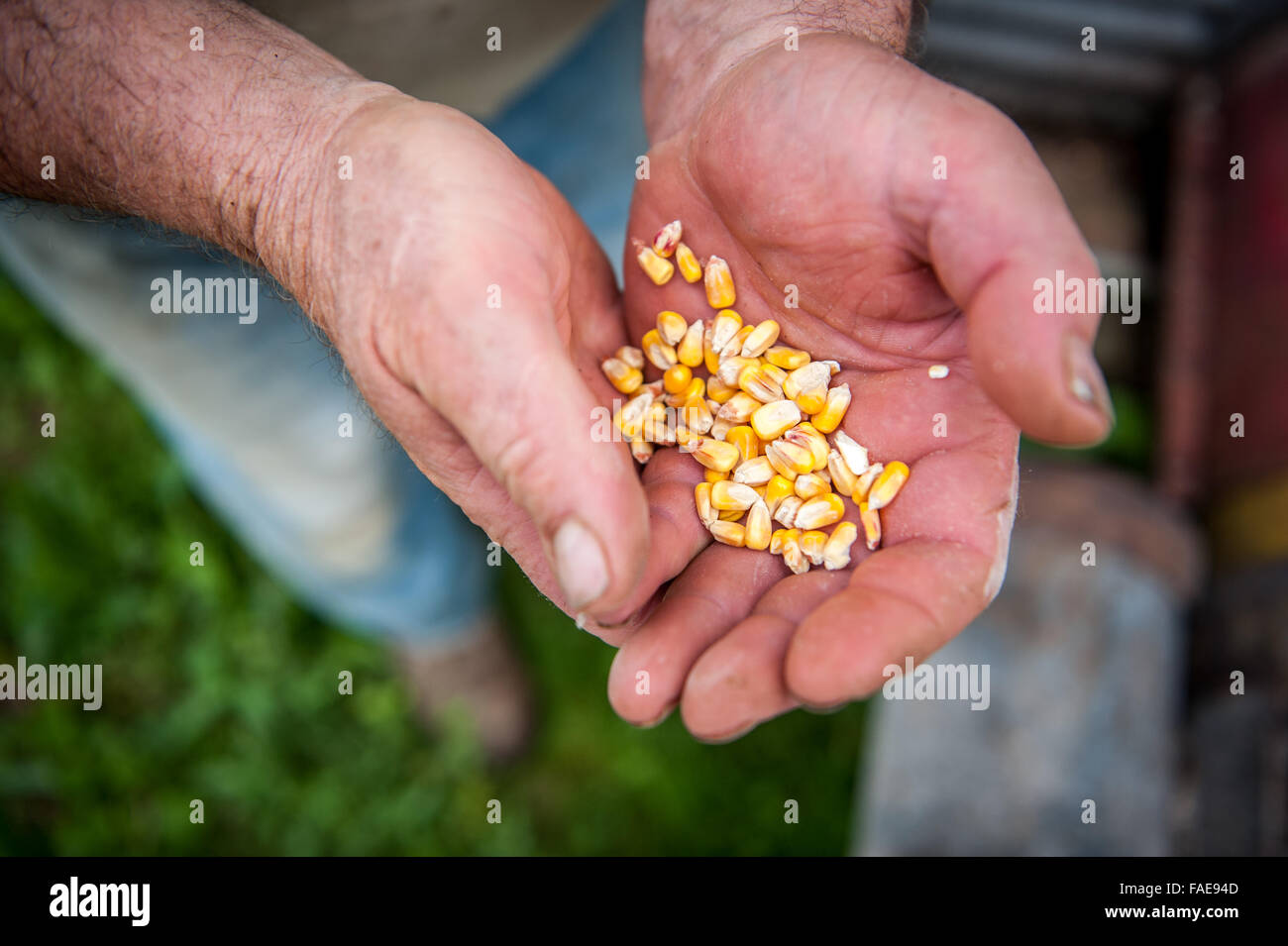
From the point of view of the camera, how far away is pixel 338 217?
1.64 m

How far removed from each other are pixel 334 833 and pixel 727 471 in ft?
6.88

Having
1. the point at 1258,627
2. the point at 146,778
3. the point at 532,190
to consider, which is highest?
the point at 532,190

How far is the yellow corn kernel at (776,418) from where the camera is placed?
6.13 feet

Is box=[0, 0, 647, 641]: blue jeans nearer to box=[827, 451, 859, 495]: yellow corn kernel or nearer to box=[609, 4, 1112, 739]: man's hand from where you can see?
box=[609, 4, 1112, 739]: man's hand

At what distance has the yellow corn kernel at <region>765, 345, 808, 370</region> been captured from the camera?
74.5 inches

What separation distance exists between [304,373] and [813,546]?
150 cm

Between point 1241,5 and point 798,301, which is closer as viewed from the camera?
point 798,301

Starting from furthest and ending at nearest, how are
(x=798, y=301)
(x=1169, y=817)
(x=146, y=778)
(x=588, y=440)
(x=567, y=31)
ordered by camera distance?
1. (x=146, y=778)
2. (x=1169, y=817)
3. (x=567, y=31)
4. (x=798, y=301)
5. (x=588, y=440)

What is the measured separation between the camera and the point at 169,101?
1734 millimetres

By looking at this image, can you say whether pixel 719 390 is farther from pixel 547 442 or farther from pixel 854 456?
pixel 547 442

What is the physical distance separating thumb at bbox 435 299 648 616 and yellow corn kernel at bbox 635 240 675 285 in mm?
520

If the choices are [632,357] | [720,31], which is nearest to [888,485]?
[632,357]
